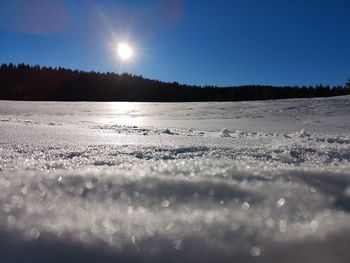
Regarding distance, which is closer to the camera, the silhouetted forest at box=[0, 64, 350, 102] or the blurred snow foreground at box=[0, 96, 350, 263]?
the blurred snow foreground at box=[0, 96, 350, 263]

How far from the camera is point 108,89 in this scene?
1462 inches

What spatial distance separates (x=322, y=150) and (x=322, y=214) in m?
1.35

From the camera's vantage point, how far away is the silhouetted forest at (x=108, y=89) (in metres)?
33.5

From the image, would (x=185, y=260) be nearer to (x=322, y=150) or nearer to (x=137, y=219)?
(x=137, y=219)

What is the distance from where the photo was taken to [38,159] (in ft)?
5.34

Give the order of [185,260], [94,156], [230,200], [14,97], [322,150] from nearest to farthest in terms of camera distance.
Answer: [185,260], [230,200], [94,156], [322,150], [14,97]

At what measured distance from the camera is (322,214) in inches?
34.8

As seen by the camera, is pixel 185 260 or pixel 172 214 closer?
pixel 185 260

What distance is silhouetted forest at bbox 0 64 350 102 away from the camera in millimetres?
33469

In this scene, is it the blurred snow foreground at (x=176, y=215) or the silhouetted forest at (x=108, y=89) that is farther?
the silhouetted forest at (x=108, y=89)

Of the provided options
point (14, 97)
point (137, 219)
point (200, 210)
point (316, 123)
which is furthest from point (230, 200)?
point (14, 97)

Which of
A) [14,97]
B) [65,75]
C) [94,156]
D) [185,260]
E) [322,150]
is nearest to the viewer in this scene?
[185,260]

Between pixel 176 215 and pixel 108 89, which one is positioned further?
pixel 108 89

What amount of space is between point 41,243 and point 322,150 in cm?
176
